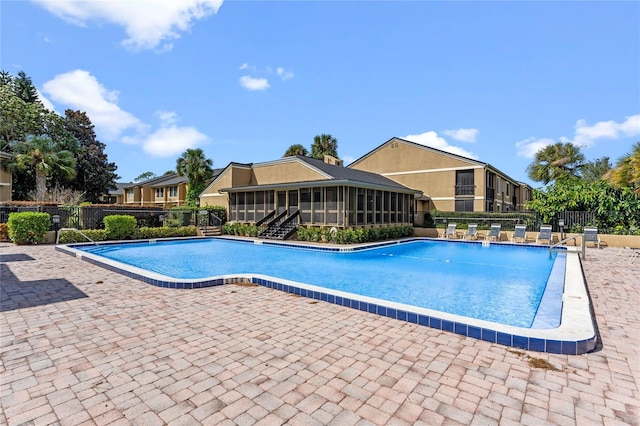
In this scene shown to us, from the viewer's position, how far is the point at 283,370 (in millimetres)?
3172

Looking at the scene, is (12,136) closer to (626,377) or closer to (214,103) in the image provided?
(214,103)

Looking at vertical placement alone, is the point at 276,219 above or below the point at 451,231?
above

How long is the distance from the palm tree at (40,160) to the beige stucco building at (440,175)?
27.0 m

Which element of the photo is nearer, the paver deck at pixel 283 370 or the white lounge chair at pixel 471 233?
the paver deck at pixel 283 370

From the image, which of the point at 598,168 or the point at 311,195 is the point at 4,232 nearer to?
the point at 311,195

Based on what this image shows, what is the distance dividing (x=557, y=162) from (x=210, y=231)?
3093 cm

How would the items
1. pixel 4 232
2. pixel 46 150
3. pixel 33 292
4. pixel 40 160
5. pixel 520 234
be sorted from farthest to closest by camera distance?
pixel 46 150
pixel 40 160
pixel 520 234
pixel 4 232
pixel 33 292

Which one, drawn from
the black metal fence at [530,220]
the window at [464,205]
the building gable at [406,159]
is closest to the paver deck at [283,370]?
Answer: the black metal fence at [530,220]

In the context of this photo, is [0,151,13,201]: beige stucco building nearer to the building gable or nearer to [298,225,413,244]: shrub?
[298,225,413,244]: shrub

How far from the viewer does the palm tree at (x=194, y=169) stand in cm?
3150

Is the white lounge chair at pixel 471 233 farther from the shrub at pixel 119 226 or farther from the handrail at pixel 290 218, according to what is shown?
the shrub at pixel 119 226

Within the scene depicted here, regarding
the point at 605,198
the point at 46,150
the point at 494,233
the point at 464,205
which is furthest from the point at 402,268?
the point at 46,150

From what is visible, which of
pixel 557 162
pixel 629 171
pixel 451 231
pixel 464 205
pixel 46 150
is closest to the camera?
pixel 629 171

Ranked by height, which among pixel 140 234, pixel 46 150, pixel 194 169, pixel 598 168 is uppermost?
pixel 598 168
